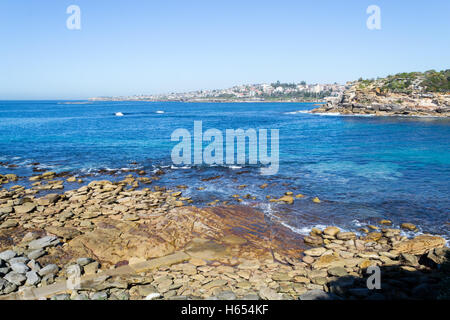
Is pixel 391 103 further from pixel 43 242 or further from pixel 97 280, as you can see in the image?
pixel 97 280

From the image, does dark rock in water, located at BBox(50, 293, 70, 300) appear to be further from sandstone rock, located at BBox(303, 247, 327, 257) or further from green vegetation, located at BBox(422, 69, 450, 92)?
green vegetation, located at BBox(422, 69, 450, 92)

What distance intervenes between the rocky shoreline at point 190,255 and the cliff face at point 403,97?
268ft

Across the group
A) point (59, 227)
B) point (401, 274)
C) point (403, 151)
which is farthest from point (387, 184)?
point (59, 227)

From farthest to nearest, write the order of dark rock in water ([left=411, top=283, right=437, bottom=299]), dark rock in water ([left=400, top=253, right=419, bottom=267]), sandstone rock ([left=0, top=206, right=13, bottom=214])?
1. sandstone rock ([left=0, top=206, right=13, bottom=214])
2. dark rock in water ([left=400, top=253, right=419, bottom=267])
3. dark rock in water ([left=411, top=283, right=437, bottom=299])

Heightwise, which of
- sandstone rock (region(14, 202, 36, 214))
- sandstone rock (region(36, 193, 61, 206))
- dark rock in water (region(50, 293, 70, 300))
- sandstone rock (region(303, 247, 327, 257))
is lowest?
sandstone rock (region(303, 247, 327, 257))

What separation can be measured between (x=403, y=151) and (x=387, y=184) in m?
16.8

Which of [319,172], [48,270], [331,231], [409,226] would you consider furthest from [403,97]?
[48,270]

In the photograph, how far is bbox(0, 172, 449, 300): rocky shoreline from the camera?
9.59 m

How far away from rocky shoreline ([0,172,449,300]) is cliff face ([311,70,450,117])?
8169cm

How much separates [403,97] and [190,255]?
92.6 m

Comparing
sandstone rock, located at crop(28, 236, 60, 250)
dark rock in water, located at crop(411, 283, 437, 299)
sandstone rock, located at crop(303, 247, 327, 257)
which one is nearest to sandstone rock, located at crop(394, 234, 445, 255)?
sandstone rock, located at crop(303, 247, 327, 257)

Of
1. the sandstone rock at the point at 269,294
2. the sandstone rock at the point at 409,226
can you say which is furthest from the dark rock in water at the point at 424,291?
the sandstone rock at the point at 409,226
